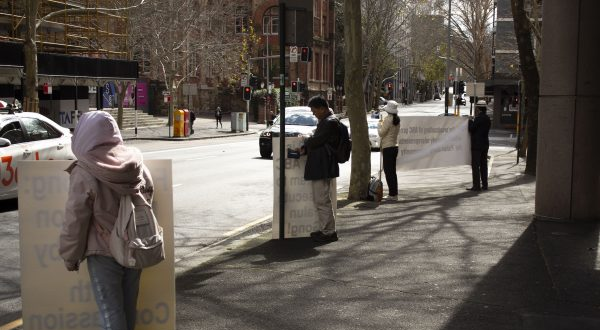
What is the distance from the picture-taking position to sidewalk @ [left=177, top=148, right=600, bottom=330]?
19.0 ft

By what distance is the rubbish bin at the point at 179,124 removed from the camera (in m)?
39.6

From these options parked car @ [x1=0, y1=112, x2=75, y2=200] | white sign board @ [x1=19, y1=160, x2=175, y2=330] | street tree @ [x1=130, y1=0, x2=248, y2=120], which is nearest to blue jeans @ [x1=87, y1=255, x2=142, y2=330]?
white sign board @ [x1=19, y1=160, x2=175, y2=330]

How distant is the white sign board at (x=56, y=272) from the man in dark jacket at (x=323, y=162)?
3789 millimetres

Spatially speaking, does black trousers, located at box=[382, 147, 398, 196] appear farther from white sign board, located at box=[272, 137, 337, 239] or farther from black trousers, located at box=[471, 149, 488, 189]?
white sign board, located at box=[272, 137, 337, 239]

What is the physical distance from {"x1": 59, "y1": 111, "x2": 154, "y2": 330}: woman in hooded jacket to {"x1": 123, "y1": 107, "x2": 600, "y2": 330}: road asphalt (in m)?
1.49

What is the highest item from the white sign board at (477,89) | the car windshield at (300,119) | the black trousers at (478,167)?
the white sign board at (477,89)

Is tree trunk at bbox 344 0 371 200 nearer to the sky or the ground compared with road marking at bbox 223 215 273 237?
nearer to the sky

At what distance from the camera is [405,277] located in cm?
706

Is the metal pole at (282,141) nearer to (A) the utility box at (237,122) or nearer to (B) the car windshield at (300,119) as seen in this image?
(B) the car windshield at (300,119)

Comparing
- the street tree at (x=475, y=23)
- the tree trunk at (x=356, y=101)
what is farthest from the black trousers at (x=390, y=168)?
the street tree at (x=475, y=23)

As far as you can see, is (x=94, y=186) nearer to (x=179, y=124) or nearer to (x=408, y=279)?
(x=408, y=279)

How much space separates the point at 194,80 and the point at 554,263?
69747 millimetres

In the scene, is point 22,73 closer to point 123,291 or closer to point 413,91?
point 123,291

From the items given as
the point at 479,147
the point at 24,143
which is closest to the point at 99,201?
the point at 24,143
